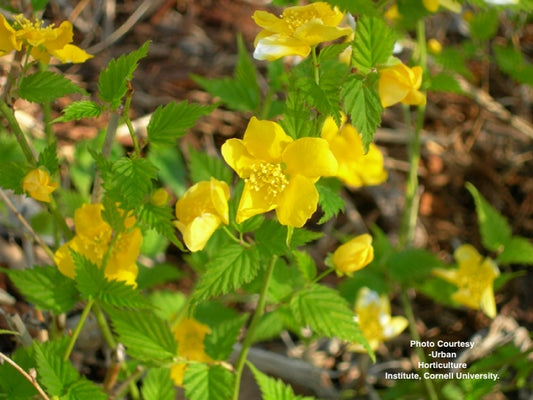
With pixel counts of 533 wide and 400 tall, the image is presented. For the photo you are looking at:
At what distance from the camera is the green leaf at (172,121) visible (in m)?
1.31

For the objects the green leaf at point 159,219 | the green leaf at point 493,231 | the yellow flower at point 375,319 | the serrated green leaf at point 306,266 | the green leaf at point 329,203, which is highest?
the green leaf at point 159,219

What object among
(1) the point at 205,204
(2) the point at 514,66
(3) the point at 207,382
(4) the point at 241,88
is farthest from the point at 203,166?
(2) the point at 514,66

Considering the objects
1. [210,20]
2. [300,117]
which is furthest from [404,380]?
[210,20]

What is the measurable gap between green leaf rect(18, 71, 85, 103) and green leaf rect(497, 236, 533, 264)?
1.71 meters

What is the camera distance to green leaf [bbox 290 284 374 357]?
1.39 meters

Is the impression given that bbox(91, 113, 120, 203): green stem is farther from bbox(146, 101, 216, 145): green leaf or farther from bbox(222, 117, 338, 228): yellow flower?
bbox(222, 117, 338, 228): yellow flower

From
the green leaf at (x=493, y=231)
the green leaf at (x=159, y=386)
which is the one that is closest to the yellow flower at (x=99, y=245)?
the green leaf at (x=159, y=386)

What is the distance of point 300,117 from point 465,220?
6.45 ft

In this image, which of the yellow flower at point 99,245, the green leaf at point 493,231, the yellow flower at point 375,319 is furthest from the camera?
the green leaf at point 493,231

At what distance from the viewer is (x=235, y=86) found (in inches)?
80.5

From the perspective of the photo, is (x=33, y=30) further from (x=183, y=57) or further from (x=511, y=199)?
(x=511, y=199)

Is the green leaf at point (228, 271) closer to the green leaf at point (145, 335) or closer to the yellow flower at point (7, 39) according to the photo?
the green leaf at point (145, 335)

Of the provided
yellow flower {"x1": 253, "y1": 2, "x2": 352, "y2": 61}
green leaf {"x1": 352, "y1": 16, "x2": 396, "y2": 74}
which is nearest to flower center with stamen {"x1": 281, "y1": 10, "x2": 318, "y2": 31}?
yellow flower {"x1": 253, "y1": 2, "x2": 352, "y2": 61}

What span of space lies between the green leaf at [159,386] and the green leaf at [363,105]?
0.84 meters
